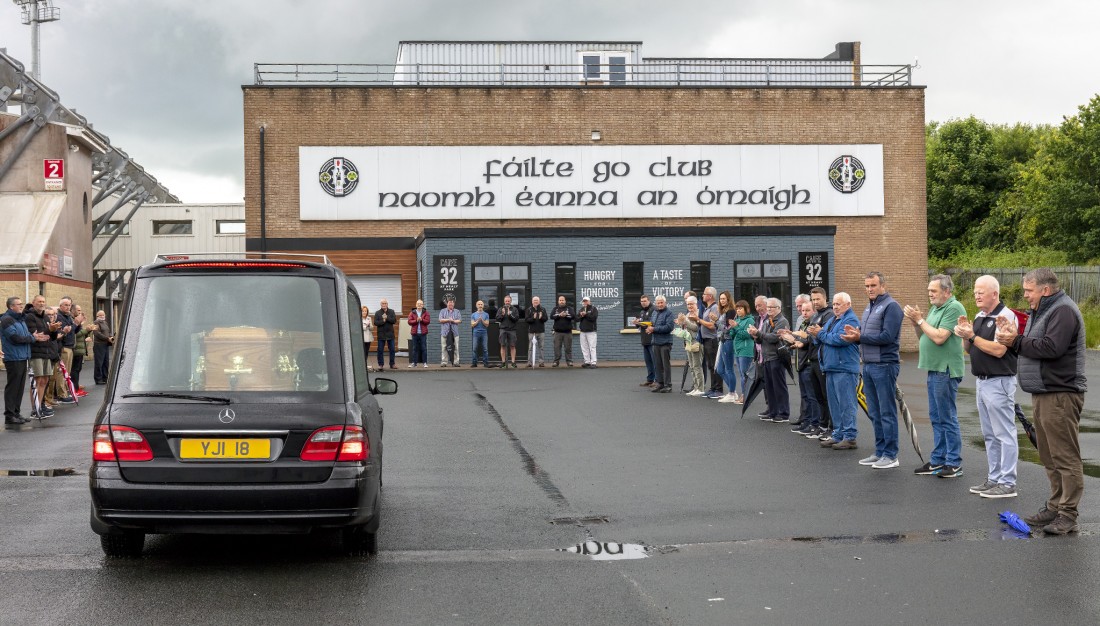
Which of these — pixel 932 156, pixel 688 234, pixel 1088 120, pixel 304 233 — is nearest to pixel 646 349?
pixel 688 234

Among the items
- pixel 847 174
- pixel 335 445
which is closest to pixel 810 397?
pixel 335 445

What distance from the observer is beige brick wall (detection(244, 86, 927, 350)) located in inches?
1303

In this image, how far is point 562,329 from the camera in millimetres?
27375

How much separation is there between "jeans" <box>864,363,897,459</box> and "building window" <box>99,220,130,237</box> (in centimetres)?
4292

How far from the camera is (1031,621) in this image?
17.1ft

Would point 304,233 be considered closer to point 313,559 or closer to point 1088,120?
point 313,559

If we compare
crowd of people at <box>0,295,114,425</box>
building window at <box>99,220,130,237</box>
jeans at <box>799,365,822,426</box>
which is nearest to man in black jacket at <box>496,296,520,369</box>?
crowd of people at <box>0,295,114,425</box>

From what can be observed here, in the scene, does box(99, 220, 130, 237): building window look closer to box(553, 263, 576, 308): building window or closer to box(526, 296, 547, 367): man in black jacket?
box(553, 263, 576, 308): building window

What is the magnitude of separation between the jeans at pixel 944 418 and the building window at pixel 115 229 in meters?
43.7

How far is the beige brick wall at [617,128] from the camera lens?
33.1m

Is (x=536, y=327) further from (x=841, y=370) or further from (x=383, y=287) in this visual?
(x=841, y=370)

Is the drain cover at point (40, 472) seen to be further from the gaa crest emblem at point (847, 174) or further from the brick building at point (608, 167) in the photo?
the gaa crest emblem at point (847, 174)

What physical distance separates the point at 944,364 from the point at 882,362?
0.92 meters

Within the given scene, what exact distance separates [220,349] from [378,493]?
131cm
